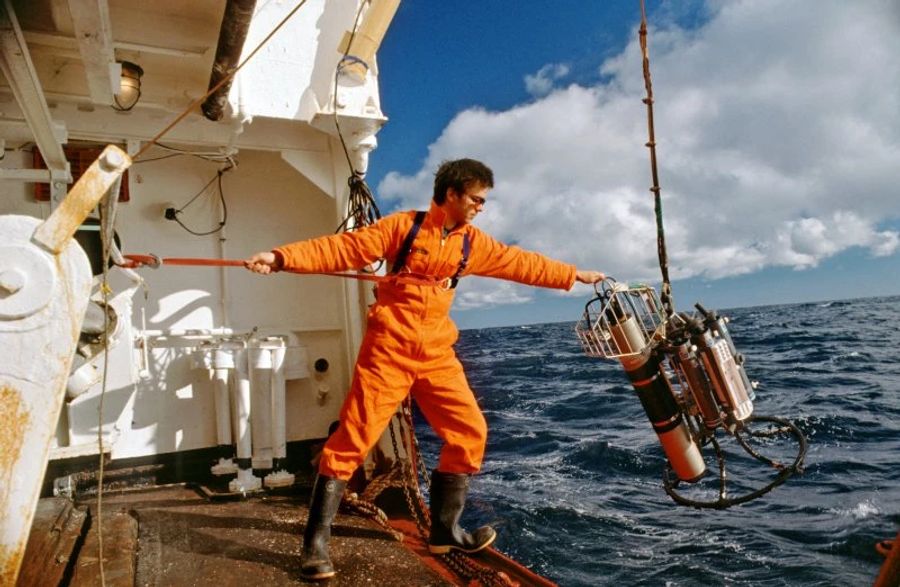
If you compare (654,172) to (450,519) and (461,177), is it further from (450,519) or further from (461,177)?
(450,519)

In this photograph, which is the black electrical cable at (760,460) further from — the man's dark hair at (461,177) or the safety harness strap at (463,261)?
the man's dark hair at (461,177)

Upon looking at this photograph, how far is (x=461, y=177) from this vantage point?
3.15m

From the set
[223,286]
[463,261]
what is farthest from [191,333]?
[463,261]

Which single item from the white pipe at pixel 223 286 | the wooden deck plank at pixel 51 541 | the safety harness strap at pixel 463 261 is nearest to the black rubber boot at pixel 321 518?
the wooden deck plank at pixel 51 541

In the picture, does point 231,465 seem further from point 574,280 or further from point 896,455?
point 896,455

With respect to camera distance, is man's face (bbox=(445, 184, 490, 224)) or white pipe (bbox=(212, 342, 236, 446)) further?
white pipe (bbox=(212, 342, 236, 446))

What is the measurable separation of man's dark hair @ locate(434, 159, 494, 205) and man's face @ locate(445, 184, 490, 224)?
2 centimetres

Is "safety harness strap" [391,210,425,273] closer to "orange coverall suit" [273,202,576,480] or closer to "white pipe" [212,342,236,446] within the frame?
"orange coverall suit" [273,202,576,480]

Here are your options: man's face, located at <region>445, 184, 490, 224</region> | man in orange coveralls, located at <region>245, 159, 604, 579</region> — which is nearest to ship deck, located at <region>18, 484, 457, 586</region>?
man in orange coveralls, located at <region>245, 159, 604, 579</region>

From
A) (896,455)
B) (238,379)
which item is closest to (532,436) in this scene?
(896,455)

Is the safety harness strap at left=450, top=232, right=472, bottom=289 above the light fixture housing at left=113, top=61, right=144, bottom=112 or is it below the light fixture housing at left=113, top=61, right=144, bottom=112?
below

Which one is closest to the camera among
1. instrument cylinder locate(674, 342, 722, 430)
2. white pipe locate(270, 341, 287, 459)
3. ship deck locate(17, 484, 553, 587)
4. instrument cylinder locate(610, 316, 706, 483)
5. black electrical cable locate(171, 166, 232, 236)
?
ship deck locate(17, 484, 553, 587)

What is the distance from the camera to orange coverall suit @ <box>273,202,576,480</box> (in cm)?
292

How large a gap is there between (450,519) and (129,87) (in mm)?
3491
